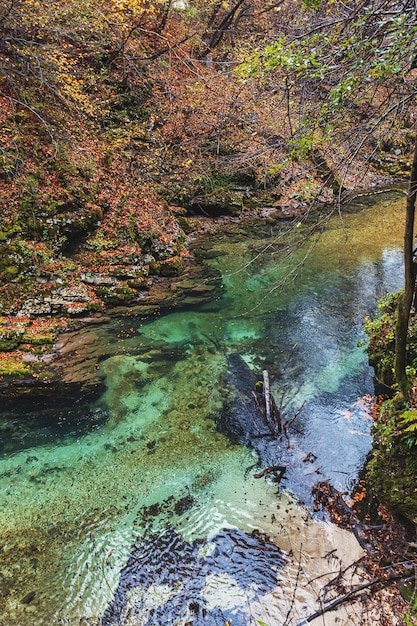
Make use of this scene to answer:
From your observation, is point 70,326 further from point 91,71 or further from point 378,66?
point 91,71

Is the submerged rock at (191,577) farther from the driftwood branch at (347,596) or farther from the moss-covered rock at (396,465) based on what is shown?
the moss-covered rock at (396,465)

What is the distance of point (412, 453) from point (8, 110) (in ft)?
43.5

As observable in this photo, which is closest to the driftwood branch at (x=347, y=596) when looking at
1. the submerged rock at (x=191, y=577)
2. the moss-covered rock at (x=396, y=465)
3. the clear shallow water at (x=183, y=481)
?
the clear shallow water at (x=183, y=481)

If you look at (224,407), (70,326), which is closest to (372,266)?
(224,407)

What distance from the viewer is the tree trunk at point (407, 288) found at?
390 centimetres

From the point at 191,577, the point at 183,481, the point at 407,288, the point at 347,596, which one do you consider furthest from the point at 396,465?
the point at 183,481

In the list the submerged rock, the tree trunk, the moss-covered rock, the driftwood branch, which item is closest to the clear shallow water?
the submerged rock

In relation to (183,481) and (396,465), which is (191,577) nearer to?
(183,481)

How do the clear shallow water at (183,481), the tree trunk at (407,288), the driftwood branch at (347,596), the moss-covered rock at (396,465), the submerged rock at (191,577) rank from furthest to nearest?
the moss-covered rock at (396,465)
the clear shallow water at (183,481)
the submerged rock at (191,577)
the driftwood branch at (347,596)
the tree trunk at (407,288)

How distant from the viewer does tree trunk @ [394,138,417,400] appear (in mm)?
3898

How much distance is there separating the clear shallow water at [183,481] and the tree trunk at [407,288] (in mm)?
1221

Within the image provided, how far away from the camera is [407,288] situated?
14.7 ft

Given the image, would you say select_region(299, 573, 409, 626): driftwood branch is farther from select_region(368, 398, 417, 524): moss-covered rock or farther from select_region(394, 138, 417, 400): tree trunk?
select_region(394, 138, 417, 400): tree trunk

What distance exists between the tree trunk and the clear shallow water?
122 cm
